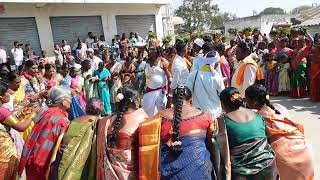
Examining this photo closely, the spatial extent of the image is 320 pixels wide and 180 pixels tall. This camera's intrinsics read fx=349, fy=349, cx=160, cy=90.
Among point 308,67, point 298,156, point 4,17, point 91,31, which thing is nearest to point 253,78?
point 298,156

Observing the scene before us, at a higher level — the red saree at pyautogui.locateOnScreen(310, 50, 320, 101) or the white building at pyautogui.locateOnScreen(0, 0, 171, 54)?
the white building at pyautogui.locateOnScreen(0, 0, 171, 54)

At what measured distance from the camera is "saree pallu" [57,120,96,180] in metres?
3.22

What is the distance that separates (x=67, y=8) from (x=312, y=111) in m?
11.3

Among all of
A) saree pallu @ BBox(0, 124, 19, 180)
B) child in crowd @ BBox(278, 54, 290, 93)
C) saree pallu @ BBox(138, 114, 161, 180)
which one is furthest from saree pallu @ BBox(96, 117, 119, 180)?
child in crowd @ BBox(278, 54, 290, 93)

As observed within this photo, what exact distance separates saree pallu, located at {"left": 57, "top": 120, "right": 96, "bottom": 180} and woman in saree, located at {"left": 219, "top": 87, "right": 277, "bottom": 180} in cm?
121

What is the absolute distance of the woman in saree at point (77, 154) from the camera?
3.22 m

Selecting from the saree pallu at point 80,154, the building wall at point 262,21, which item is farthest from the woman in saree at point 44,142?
the building wall at point 262,21

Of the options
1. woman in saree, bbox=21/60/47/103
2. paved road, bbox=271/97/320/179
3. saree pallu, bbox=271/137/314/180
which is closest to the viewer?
saree pallu, bbox=271/137/314/180

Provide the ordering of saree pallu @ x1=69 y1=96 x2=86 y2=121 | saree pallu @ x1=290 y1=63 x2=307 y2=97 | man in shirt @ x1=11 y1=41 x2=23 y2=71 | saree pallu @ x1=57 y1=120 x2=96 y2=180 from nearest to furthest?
1. saree pallu @ x1=57 y1=120 x2=96 y2=180
2. saree pallu @ x1=69 y1=96 x2=86 y2=121
3. saree pallu @ x1=290 y1=63 x2=307 y2=97
4. man in shirt @ x1=11 y1=41 x2=23 y2=71

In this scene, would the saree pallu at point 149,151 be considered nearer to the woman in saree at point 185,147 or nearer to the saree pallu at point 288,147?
the woman in saree at point 185,147

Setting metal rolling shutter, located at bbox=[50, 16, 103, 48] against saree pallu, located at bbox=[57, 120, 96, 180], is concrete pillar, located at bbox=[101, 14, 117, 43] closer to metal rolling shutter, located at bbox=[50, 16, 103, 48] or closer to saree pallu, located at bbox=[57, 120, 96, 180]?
metal rolling shutter, located at bbox=[50, 16, 103, 48]

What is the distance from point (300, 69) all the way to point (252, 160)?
21.4 feet

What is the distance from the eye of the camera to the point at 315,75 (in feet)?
27.5

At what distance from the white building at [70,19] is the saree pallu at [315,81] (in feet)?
33.5
